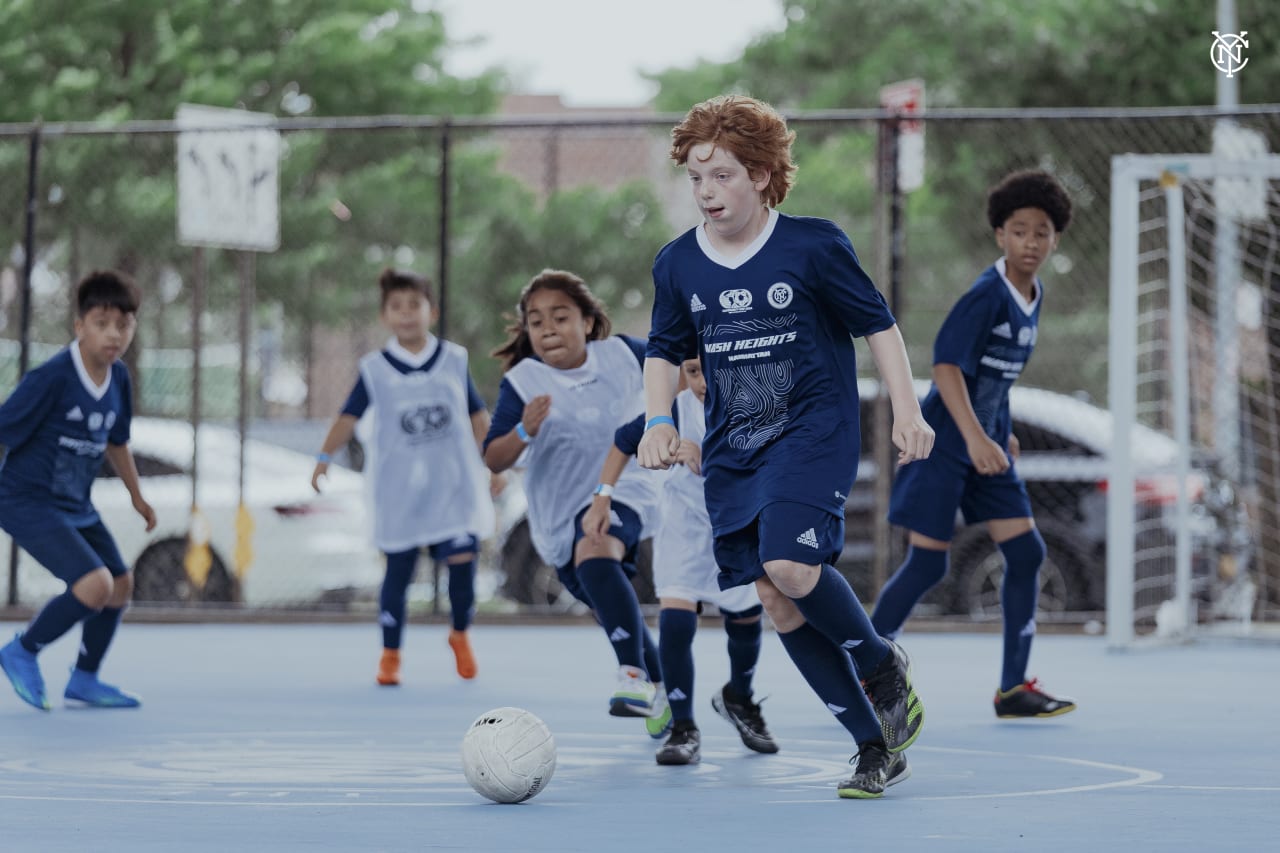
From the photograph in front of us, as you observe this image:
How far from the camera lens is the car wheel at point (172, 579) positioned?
12.3 m

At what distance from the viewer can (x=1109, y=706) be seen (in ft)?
25.4

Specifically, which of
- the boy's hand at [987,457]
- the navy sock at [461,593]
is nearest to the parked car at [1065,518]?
the navy sock at [461,593]

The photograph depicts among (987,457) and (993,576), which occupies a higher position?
(987,457)

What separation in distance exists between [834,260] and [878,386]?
634 centimetres

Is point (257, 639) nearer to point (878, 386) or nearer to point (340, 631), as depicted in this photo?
point (340, 631)

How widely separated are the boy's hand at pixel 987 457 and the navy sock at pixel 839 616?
1795 millimetres

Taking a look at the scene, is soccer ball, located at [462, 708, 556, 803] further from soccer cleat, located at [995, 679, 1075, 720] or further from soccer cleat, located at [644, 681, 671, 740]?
soccer cleat, located at [995, 679, 1075, 720]

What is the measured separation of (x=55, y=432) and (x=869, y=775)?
375cm

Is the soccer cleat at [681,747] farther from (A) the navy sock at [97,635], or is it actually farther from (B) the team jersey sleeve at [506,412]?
(A) the navy sock at [97,635]

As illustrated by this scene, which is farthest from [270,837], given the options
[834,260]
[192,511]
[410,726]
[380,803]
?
[192,511]

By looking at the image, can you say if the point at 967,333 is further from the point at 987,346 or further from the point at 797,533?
the point at 797,533

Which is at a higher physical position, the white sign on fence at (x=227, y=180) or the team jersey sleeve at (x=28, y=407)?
the white sign on fence at (x=227, y=180)

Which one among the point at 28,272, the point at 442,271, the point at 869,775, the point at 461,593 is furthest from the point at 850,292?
the point at 28,272

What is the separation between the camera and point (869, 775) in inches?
204
